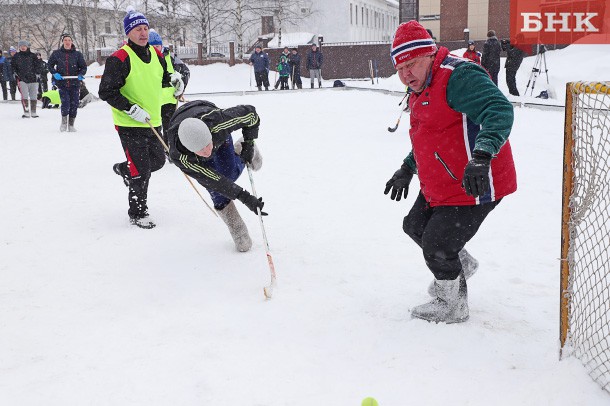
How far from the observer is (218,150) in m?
4.55

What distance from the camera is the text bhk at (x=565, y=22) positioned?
23750mm

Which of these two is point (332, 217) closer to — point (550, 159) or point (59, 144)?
point (550, 159)

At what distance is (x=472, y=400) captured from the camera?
2561mm

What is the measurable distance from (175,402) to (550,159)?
638cm

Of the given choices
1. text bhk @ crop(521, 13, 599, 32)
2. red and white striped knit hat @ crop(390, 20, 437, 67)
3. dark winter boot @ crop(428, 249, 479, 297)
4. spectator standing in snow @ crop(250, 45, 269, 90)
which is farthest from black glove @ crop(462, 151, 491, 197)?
text bhk @ crop(521, 13, 599, 32)

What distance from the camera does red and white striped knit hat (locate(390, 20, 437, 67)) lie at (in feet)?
9.37

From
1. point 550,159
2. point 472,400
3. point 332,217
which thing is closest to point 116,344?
point 472,400

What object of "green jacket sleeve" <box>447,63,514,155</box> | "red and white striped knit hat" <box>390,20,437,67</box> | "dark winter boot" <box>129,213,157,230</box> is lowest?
"dark winter boot" <box>129,213,157,230</box>

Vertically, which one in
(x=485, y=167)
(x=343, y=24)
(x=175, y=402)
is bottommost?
(x=175, y=402)

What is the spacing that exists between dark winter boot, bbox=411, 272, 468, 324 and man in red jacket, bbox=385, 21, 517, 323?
12mm

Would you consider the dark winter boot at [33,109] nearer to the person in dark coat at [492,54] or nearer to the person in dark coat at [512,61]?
the person in dark coat at [492,54]

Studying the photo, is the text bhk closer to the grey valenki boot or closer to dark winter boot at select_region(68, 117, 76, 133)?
dark winter boot at select_region(68, 117, 76, 133)

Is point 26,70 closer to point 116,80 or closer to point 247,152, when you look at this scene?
point 116,80

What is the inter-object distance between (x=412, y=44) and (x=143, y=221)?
3.55 meters
